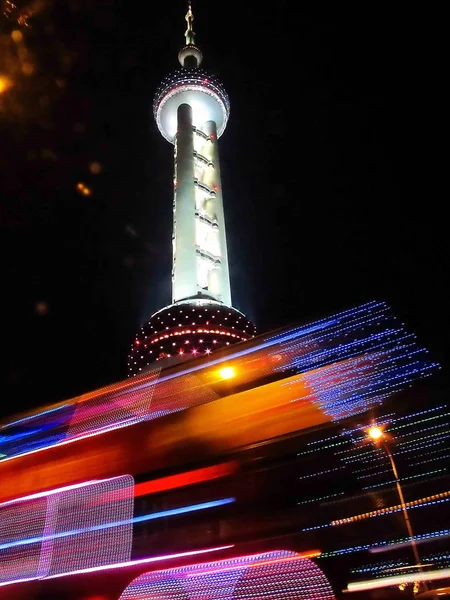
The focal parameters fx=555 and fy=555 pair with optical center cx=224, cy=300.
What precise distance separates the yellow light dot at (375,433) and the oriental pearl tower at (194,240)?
1659 cm

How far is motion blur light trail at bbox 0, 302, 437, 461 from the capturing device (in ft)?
11.7

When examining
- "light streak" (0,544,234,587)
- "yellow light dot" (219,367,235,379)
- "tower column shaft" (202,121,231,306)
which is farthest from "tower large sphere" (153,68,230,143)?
"light streak" (0,544,234,587)

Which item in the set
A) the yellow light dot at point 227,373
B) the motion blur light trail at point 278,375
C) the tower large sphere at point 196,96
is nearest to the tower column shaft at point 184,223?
the tower large sphere at point 196,96

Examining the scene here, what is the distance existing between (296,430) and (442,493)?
2.81ft

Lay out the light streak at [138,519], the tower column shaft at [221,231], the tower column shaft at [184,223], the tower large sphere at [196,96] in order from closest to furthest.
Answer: the light streak at [138,519]
the tower column shaft at [184,223]
the tower column shaft at [221,231]
the tower large sphere at [196,96]

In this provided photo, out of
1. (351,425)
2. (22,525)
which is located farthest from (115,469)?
(351,425)

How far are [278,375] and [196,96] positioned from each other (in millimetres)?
29316

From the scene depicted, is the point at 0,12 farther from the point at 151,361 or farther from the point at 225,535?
the point at 151,361

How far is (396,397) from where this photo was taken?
3.34 meters

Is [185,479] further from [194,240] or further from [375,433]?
[194,240]

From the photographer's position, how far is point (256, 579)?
3086 mm

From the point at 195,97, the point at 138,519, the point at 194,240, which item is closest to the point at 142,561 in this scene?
the point at 138,519

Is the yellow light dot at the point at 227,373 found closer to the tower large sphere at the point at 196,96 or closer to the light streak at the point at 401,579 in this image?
the light streak at the point at 401,579

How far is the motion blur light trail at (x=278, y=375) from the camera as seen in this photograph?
3580 millimetres
